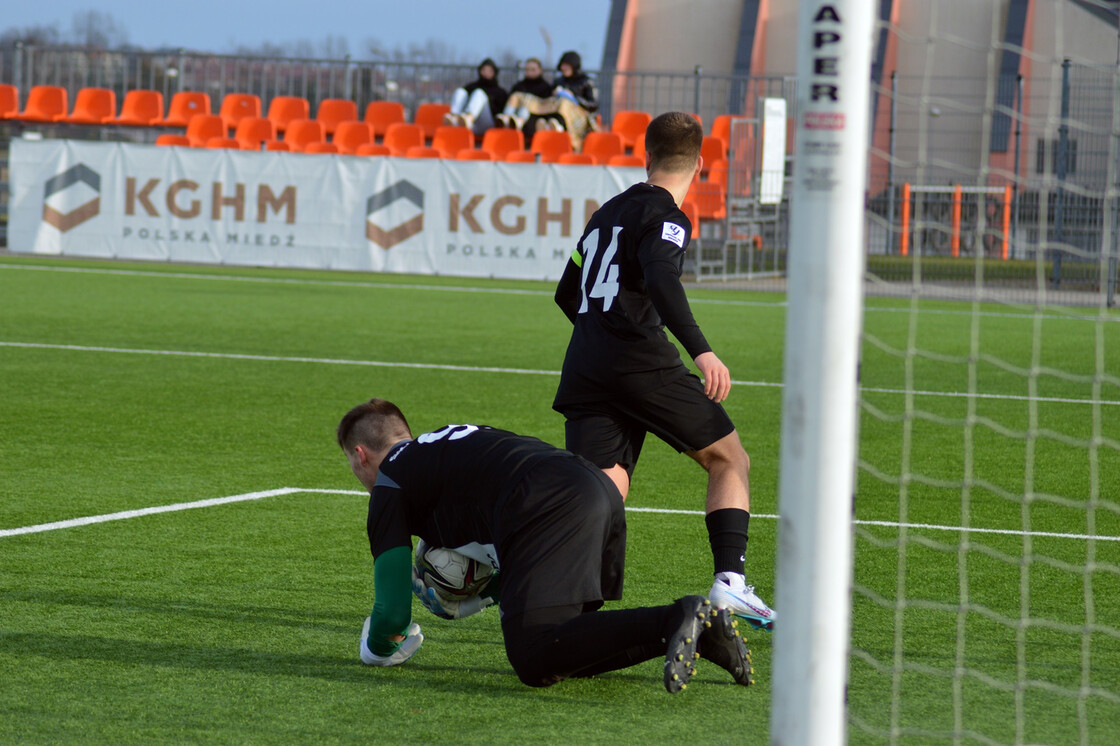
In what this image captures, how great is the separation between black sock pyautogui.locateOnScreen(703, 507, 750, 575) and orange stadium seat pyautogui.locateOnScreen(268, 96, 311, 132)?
21187mm

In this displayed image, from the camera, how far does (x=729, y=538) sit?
461 cm

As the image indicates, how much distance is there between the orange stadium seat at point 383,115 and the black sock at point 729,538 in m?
20.5

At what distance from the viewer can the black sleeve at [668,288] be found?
174 inches

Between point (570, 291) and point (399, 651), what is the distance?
4.90ft

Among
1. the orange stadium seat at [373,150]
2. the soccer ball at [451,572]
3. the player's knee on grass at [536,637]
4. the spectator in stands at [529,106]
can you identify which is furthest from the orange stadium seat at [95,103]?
the player's knee on grass at [536,637]

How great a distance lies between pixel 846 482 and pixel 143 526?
12.8 ft

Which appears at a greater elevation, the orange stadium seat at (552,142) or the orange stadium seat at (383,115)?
the orange stadium seat at (383,115)

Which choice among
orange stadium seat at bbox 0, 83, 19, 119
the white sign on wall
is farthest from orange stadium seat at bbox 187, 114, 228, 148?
the white sign on wall

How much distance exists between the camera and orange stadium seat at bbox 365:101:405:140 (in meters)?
24.3

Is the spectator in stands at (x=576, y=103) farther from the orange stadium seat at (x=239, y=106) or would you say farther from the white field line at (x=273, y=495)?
the white field line at (x=273, y=495)

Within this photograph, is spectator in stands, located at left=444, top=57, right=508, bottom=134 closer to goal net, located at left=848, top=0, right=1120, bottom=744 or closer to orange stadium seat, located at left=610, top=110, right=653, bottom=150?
orange stadium seat, located at left=610, top=110, right=653, bottom=150

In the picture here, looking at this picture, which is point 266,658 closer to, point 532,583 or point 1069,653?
point 532,583

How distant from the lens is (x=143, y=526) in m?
5.74

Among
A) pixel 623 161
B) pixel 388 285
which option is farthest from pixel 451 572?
pixel 623 161
